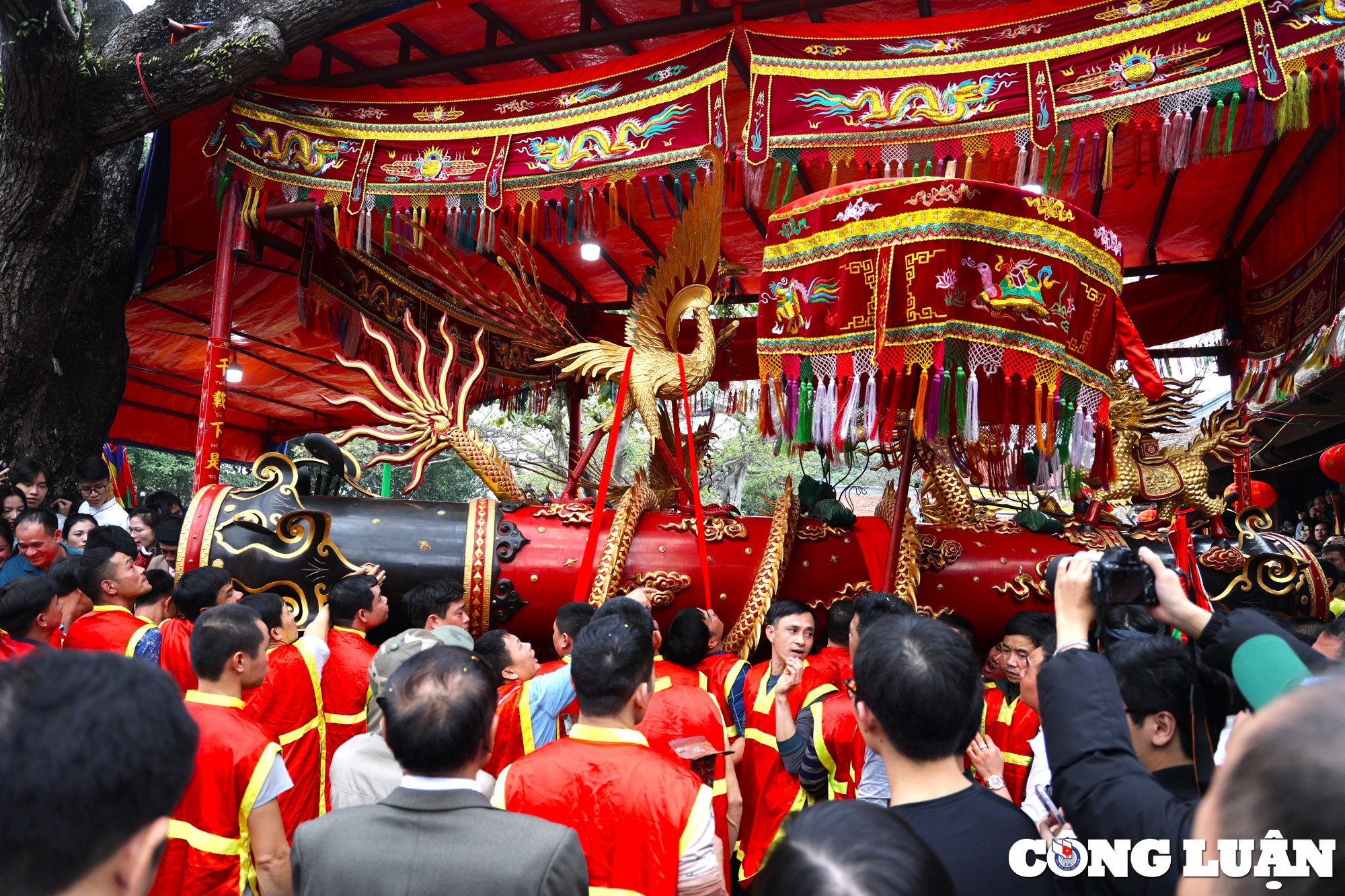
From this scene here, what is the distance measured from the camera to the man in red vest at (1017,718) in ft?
10.3

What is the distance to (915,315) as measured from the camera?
366 cm

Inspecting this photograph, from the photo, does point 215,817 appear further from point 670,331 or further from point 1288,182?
point 1288,182

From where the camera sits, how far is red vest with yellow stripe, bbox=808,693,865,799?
2738 millimetres

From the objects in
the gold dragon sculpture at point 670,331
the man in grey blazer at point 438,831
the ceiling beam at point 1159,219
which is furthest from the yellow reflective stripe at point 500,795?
the ceiling beam at point 1159,219

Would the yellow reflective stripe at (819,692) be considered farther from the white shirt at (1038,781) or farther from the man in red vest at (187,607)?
the man in red vest at (187,607)

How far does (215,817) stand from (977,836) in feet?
5.99

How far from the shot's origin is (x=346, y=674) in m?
3.41

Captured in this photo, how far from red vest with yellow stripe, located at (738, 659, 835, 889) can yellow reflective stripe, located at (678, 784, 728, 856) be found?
4.32 feet

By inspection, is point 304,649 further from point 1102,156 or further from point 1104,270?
point 1102,156

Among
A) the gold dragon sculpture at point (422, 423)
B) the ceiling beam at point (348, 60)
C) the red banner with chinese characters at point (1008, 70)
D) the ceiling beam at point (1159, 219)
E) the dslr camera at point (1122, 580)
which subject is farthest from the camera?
the ceiling beam at point (1159, 219)

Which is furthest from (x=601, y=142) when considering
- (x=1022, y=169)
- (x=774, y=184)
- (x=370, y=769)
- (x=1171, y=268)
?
(x=1171, y=268)

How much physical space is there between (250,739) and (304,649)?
103cm

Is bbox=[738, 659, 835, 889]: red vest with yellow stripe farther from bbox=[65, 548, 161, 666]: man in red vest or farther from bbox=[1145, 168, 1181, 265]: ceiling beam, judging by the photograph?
bbox=[1145, 168, 1181, 265]: ceiling beam

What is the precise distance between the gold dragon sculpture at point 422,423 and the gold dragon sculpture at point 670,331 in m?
0.66
